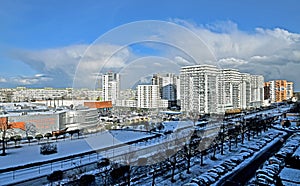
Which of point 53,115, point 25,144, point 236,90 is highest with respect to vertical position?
point 236,90

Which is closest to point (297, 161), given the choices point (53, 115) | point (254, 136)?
point (254, 136)

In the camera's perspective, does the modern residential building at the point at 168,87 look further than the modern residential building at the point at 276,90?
No

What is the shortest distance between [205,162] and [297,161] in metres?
1.49

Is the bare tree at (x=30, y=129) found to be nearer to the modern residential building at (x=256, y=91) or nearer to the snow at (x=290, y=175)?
the snow at (x=290, y=175)

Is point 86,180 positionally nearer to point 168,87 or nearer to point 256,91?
point 168,87

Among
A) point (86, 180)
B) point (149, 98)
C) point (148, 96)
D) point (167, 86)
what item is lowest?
point (86, 180)

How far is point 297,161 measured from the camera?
12.7 feet

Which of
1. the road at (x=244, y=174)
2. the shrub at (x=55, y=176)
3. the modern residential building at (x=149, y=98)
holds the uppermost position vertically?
the modern residential building at (x=149, y=98)

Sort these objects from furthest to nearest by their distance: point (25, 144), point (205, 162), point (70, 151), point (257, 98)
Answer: point (257, 98)
point (25, 144)
point (70, 151)
point (205, 162)

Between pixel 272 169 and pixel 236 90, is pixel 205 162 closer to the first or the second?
pixel 272 169

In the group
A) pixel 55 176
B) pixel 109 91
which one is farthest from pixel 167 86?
pixel 55 176

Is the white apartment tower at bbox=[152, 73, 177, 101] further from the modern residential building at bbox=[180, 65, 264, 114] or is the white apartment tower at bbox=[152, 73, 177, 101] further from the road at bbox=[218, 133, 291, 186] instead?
the road at bbox=[218, 133, 291, 186]

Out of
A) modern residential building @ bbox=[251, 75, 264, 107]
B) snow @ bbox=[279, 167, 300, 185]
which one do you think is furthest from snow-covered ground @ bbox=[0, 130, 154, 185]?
modern residential building @ bbox=[251, 75, 264, 107]

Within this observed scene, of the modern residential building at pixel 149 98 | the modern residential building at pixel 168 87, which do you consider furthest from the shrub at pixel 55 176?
the modern residential building at pixel 168 87
